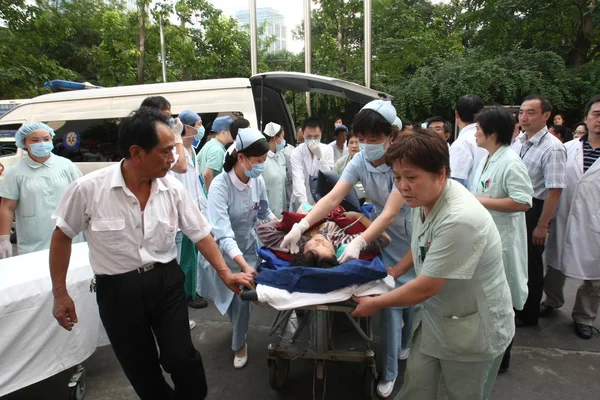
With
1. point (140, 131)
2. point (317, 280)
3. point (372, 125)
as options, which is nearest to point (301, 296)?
point (317, 280)

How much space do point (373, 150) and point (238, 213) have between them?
108 centimetres

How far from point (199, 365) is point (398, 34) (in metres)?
14.9

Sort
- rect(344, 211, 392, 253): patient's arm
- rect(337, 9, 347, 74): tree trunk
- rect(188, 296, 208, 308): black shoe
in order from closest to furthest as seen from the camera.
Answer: rect(344, 211, 392, 253): patient's arm, rect(188, 296, 208, 308): black shoe, rect(337, 9, 347, 74): tree trunk

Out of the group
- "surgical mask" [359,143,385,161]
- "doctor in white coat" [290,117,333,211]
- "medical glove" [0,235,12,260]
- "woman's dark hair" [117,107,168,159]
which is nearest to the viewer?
"woman's dark hair" [117,107,168,159]

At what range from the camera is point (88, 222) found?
191 centimetres

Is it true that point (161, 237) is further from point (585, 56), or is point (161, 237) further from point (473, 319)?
point (585, 56)

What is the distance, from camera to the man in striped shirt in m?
3.25

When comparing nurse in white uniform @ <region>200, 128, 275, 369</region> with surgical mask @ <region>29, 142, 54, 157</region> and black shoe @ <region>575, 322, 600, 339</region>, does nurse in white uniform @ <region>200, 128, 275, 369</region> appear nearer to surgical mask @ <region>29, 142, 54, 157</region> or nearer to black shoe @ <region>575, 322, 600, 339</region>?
surgical mask @ <region>29, 142, 54, 157</region>

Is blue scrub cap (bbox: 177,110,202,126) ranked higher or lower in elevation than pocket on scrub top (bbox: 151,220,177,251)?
higher

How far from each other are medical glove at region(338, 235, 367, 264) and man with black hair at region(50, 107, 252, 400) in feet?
1.70

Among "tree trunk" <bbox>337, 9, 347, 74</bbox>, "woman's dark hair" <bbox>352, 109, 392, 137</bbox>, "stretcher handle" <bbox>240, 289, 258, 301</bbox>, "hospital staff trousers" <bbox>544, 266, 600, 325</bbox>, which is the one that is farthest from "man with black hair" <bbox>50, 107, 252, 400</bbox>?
"tree trunk" <bbox>337, 9, 347, 74</bbox>

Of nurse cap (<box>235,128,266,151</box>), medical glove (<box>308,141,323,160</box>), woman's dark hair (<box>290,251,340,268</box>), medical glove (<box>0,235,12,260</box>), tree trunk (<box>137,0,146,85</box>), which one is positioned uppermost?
tree trunk (<box>137,0,146,85</box>)

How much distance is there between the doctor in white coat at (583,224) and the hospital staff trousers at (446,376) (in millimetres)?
2118

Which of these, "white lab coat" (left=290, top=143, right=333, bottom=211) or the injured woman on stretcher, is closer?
the injured woman on stretcher
